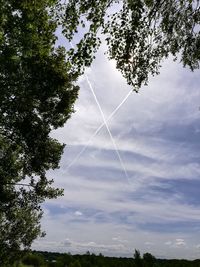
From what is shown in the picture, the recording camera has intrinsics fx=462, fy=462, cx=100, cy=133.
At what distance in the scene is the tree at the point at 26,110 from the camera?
71.9 ft

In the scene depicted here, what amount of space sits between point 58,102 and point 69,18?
15.2m

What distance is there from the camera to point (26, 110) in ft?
85.7

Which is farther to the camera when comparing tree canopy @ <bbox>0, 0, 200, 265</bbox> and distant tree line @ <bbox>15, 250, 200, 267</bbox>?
distant tree line @ <bbox>15, 250, 200, 267</bbox>

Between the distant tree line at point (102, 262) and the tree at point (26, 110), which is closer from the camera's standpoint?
the tree at point (26, 110)

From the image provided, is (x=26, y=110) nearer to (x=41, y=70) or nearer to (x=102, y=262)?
(x=41, y=70)

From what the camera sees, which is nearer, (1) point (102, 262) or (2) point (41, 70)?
(2) point (41, 70)

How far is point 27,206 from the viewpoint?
30562 millimetres

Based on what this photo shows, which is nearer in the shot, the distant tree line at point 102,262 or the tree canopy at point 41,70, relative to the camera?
the tree canopy at point 41,70

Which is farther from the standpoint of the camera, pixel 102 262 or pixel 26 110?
pixel 102 262

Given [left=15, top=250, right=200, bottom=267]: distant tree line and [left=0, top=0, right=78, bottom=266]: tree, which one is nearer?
[left=0, top=0, right=78, bottom=266]: tree

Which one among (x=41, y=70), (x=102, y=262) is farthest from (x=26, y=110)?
(x=102, y=262)

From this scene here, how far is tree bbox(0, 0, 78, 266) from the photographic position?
21906 mm

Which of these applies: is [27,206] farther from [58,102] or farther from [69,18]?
[69,18]

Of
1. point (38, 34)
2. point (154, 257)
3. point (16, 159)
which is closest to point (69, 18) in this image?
point (38, 34)
